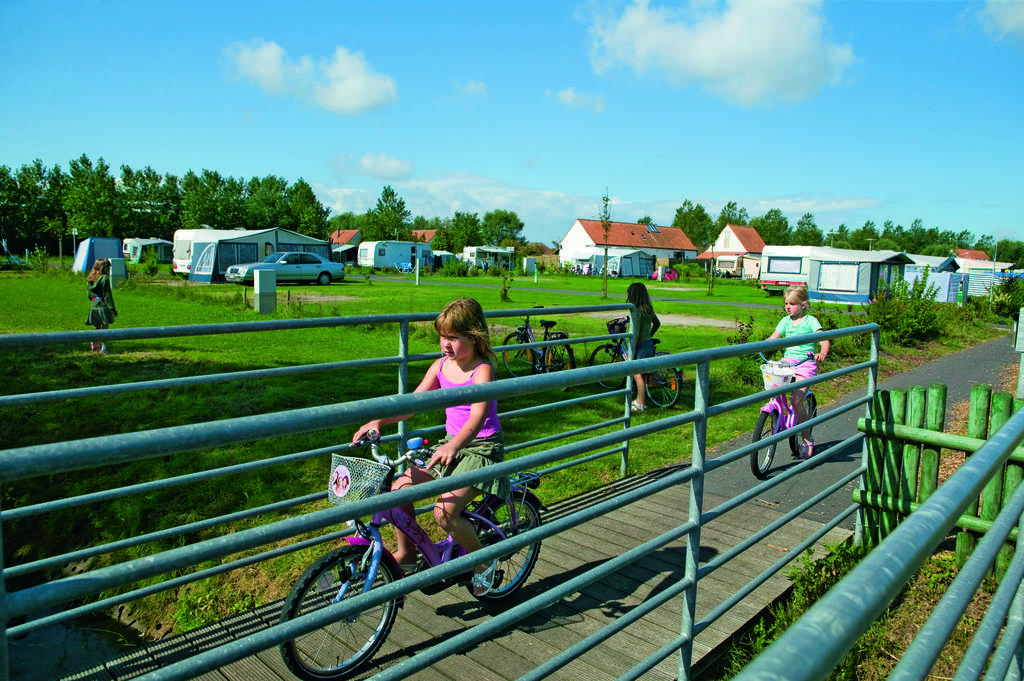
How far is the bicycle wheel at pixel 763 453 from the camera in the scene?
6.47 meters

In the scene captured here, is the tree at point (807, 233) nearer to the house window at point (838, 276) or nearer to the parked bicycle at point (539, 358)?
the house window at point (838, 276)

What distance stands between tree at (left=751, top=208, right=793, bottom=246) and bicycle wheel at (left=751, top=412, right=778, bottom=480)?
364 feet

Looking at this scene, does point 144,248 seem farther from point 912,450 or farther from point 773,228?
point 773,228

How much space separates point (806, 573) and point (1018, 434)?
270 cm

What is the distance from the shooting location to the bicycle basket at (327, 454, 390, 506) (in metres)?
2.90

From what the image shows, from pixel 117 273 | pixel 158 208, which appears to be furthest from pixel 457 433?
pixel 158 208

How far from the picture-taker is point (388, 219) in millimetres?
89438

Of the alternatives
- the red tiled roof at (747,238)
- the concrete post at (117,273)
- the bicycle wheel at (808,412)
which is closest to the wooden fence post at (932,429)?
the bicycle wheel at (808,412)

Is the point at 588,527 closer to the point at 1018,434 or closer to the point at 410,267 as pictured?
the point at 1018,434

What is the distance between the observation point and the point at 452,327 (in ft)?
11.9

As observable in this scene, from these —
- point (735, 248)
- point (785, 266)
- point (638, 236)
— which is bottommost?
point (785, 266)

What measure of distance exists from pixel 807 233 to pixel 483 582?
430 ft

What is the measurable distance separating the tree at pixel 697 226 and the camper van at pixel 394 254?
59.4m

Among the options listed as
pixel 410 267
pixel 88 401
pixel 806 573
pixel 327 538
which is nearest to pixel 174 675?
pixel 327 538
